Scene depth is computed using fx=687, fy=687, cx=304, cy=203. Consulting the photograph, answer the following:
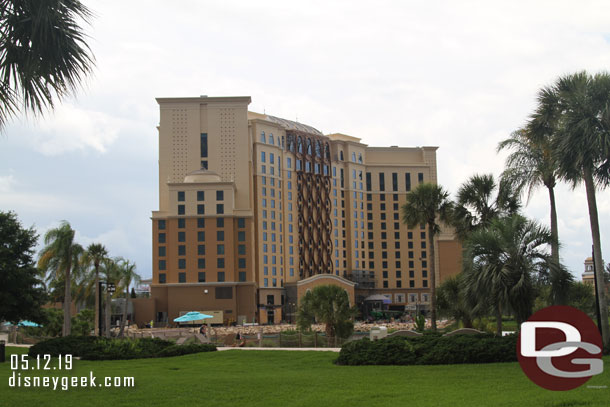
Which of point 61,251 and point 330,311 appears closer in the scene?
point 330,311

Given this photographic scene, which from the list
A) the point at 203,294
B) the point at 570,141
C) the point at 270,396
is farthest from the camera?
the point at 203,294

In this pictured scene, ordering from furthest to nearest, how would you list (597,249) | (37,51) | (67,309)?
(67,309) → (597,249) → (37,51)

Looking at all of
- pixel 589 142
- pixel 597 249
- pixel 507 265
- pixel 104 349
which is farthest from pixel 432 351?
pixel 104 349

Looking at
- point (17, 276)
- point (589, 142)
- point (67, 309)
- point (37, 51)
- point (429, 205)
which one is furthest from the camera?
point (67, 309)

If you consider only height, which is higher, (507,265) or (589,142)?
(589,142)

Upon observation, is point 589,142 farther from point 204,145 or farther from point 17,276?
point 204,145

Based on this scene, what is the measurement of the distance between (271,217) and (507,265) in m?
79.1

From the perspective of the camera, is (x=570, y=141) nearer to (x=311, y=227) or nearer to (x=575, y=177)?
(x=575, y=177)

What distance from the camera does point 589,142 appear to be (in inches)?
952

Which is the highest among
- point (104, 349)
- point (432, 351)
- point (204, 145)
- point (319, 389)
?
point (204, 145)

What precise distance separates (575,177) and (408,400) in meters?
14.3

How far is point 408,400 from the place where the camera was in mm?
14578

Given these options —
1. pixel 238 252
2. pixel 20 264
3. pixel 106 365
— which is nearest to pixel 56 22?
pixel 106 365

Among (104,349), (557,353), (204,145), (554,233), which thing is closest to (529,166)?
(554,233)
